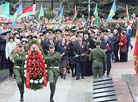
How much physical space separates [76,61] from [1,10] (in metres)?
7.11

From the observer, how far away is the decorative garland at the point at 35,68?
14.7 m

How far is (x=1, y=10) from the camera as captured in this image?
26.1 m

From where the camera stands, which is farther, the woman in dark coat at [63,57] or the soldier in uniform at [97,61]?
the woman in dark coat at [63,57]

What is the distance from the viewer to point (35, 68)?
14766mm

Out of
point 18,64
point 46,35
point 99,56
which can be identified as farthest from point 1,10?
point 18,64

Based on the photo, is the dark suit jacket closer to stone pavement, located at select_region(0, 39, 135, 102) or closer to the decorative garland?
stone pavement, located at select_region(0, 39, 135, 102)

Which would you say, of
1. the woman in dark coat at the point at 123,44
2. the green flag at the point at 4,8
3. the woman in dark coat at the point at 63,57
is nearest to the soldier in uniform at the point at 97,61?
the woman in dark coat at the point at 63,57

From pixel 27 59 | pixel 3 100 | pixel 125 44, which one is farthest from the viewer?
pixel 125 44

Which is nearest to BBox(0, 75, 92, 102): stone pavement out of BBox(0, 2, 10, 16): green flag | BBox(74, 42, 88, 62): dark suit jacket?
BBox(74, 42, 88, 62): dark suit jacket

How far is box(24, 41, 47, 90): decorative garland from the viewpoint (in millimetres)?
14711

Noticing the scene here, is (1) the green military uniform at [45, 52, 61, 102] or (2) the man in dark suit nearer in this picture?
(1) the green military uniform at [45, 52, 61, 102]

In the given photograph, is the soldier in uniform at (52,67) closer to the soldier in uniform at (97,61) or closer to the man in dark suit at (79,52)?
the soldier in uniform at (97,61)

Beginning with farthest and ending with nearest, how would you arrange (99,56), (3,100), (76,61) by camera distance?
(76,61), (99,56), (3,100)

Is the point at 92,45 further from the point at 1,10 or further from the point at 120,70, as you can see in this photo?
the point at 1,10
